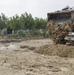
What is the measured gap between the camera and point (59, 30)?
14359 mm

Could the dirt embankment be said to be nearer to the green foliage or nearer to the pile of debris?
the pile of debris

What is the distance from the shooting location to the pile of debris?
45.5 feet

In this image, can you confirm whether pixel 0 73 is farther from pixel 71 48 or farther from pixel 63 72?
pixel 71 48

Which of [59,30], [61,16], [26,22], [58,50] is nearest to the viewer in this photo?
[58,50]

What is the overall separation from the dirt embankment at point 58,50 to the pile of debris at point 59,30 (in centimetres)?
48

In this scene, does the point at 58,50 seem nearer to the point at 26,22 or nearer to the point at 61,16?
the point at 61,16

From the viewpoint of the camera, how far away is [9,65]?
1073cm

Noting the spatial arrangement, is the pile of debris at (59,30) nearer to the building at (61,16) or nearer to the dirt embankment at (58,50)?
the building at (61,16)

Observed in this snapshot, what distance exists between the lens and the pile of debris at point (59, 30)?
45.5ft

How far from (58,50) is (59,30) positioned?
124cm

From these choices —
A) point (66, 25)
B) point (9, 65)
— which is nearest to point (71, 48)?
point (66, 25)

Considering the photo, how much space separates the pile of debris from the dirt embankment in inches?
19.1

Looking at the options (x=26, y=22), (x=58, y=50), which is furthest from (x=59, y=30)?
(x=26, y=22)

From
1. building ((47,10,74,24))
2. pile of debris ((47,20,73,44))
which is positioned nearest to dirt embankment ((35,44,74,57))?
pile of debris ((47,20,73,44))
